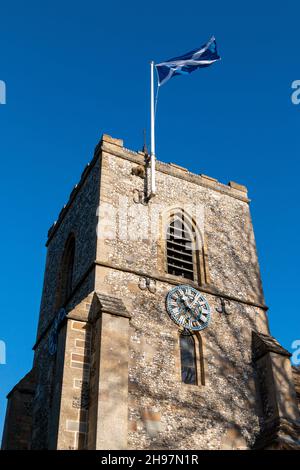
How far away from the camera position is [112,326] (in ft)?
42.6

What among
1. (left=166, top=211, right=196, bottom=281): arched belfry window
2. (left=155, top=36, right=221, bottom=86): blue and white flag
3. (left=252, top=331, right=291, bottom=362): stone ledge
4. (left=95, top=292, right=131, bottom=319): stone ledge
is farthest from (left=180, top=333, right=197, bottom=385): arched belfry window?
(left=155, top=36, right=221, bottom=86): blue and white flag

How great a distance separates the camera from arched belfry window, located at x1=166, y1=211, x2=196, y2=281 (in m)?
16.5

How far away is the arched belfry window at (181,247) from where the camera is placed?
1648 cm

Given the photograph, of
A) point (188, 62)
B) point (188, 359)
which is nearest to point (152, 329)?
point (188, 359)

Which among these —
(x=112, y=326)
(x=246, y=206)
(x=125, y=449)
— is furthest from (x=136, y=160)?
(x=125, y=449)

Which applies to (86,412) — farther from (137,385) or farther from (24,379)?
(24,379)

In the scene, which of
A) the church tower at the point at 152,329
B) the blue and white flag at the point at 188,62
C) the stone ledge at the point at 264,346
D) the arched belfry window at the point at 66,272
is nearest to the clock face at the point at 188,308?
the church tower at the point at 152,329

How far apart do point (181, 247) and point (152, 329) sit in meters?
3.53

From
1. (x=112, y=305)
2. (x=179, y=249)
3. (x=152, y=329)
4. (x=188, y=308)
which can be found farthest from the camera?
(x=179, y=249)

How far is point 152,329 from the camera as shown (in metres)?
14.3

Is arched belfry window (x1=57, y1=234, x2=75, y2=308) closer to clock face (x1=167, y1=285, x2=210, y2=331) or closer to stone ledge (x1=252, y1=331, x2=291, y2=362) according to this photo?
clock face (x1=167, y1=285, x2=210, y2=331)

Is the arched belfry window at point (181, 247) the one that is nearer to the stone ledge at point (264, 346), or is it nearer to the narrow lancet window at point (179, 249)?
the narrow lancet window at point (179, 249)

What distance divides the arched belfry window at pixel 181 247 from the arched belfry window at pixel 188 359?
2195mm

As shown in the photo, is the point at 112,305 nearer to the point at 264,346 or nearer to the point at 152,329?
the point at 152,329
